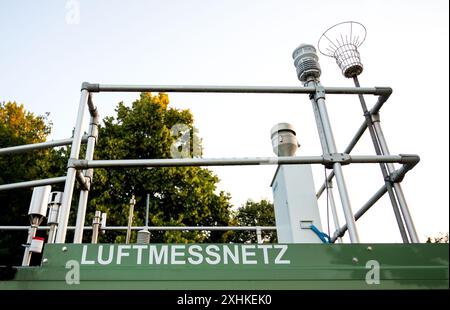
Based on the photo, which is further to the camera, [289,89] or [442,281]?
[289,89]

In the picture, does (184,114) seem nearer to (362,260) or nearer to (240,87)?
(240,87)

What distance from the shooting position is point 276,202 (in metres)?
3.69

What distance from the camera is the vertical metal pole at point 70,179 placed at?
1.79m

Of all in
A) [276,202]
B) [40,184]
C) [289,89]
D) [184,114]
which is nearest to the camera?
[40,184]

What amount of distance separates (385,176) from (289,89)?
0.75 meters

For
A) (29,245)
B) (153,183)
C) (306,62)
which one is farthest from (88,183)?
(153,183)

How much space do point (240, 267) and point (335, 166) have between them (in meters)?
0.82

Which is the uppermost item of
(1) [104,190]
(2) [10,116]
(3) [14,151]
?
(2) [10,116]

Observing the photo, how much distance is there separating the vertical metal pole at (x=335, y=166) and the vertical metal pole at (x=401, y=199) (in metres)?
0.36

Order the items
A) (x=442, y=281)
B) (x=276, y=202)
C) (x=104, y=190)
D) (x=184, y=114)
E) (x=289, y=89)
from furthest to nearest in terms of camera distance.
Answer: (x=184, y=114) → (x=104, y=190) → (x=276, y=202) → (x=289, y=89) → (x=442, y=281)

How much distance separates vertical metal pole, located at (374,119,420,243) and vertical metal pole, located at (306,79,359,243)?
364 mm

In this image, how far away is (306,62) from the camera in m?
2.57

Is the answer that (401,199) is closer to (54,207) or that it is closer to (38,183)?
(54,207)
